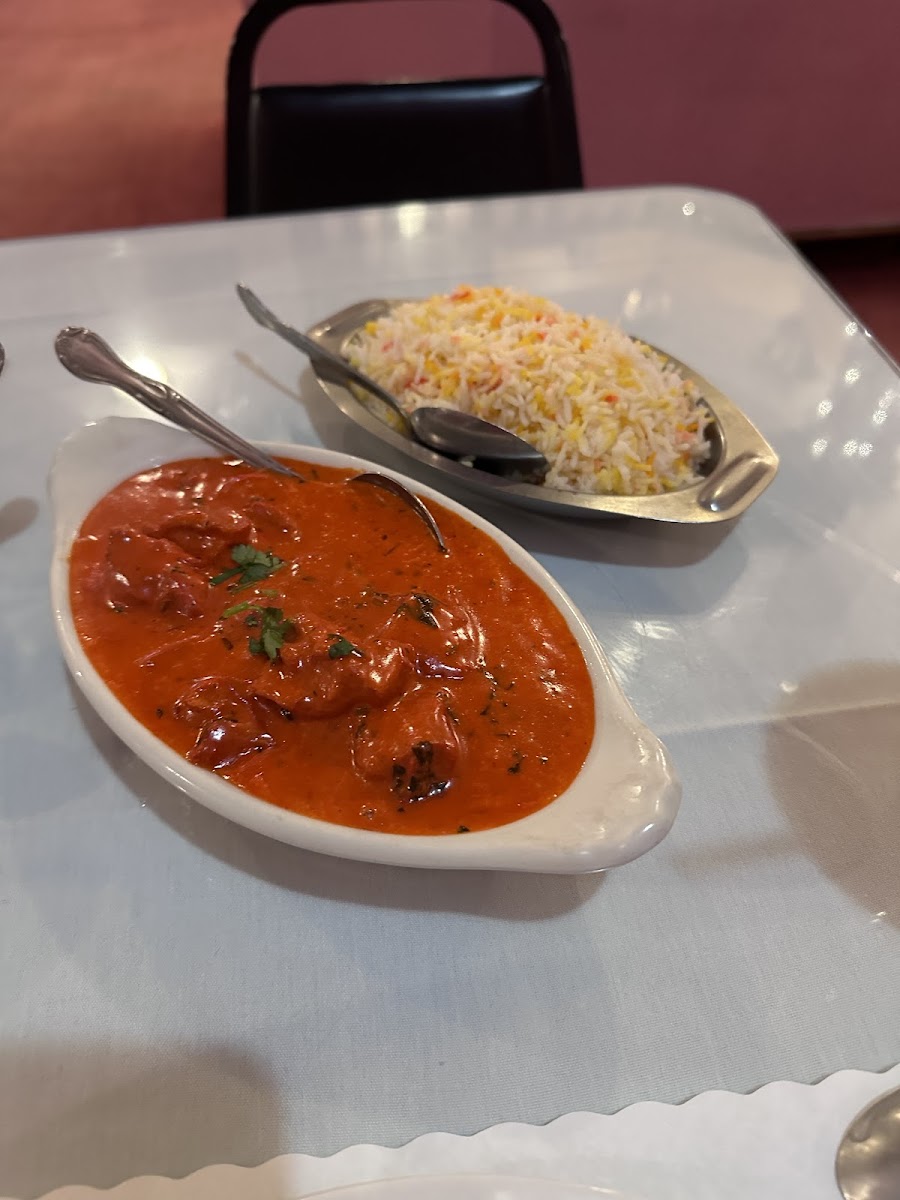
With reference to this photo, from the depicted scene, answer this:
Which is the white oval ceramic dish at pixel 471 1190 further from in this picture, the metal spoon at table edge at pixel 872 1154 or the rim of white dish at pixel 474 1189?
the metal spoon at table edge at pixel 872 1154

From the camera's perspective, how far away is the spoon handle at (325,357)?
141cm

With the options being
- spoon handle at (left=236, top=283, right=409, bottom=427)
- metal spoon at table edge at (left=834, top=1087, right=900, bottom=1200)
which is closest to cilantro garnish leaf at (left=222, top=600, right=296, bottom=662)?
spoon handle at (left=236, top=283, right=409, bottom=427)

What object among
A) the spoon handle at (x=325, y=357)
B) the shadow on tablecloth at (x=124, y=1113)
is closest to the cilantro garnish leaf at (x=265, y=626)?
the shadow on tablecloth at (x=124, y=1113)

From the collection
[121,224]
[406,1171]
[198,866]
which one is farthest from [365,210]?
[121,224]

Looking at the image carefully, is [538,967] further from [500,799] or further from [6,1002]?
[6,1002]

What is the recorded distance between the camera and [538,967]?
867mm

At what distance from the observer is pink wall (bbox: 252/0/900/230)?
12.2ft

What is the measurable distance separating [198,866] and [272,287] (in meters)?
1.28

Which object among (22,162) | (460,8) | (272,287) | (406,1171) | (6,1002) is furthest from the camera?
(22,162)

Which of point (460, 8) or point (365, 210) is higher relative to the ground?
point (460, 8)

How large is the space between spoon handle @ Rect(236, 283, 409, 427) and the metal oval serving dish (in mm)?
16

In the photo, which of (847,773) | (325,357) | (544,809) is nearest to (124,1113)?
(544,809)

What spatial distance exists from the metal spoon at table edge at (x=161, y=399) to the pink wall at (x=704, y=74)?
10.7 ft

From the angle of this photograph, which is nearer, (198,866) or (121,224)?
(198,866)
